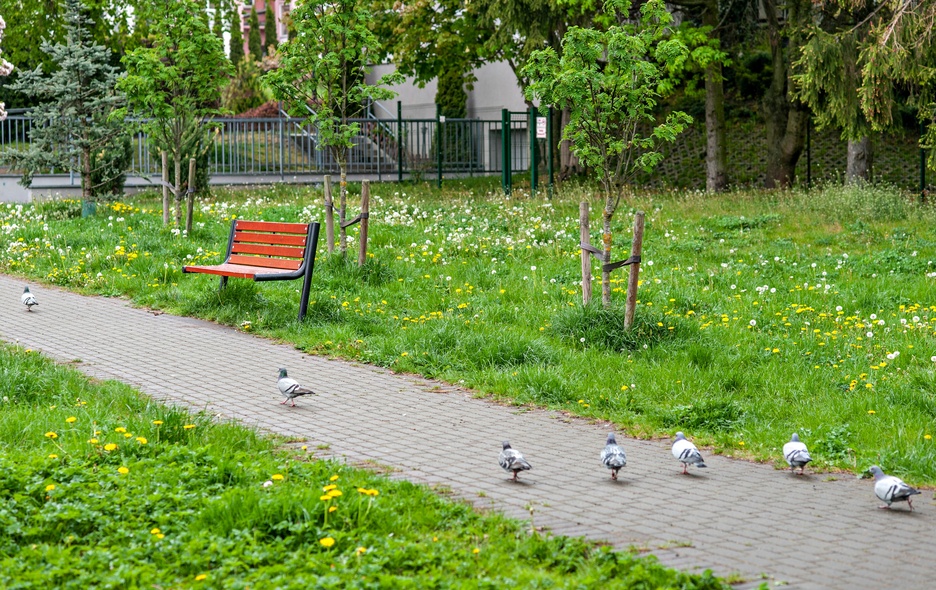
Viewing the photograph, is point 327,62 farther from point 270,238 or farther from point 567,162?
point 567,162

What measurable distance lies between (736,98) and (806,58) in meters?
12.5

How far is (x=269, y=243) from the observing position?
12195 mm

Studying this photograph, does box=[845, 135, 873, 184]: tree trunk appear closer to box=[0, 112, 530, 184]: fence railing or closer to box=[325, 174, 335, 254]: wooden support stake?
box=[0, 112, 530, 184]: fence railing

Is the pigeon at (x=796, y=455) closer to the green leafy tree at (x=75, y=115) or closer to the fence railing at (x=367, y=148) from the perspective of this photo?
the green leafy tree at (x=75, y=115)

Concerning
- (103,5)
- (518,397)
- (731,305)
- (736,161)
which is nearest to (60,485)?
(518,397)

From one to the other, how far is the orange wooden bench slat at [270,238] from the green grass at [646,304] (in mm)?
601

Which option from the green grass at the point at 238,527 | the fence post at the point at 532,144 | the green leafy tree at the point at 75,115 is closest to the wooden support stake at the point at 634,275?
the green grass at the point at 238,527

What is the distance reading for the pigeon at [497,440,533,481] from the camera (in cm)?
622

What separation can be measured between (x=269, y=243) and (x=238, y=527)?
7146mm

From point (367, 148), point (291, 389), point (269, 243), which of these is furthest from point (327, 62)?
point (367, 148)

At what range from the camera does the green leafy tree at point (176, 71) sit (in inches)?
636

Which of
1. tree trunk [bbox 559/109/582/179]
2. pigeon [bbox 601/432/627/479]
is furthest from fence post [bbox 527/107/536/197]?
pigeon [bbox 601/432/627/479]

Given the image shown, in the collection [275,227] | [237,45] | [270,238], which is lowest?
[270,238]

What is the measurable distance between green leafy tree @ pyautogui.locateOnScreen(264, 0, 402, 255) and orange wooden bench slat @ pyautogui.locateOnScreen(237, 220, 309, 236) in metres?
1.56
